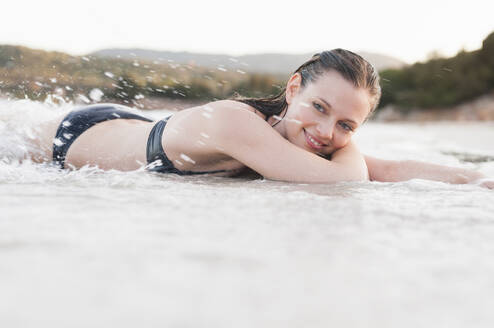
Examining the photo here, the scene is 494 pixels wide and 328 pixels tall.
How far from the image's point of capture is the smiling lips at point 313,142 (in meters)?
2.62

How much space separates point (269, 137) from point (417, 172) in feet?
3.63

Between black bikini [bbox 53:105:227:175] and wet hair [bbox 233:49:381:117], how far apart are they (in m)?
0.51

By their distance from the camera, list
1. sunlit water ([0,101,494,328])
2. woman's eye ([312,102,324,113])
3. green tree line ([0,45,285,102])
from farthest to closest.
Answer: green tree line ([0,45,285,102])
woman's eye ([312,102,324,113])
sunlit water ([0,101,494,328])

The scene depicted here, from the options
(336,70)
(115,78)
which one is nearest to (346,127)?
(336,70)

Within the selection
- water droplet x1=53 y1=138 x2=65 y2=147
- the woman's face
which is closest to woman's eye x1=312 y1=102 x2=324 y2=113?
the woman's face

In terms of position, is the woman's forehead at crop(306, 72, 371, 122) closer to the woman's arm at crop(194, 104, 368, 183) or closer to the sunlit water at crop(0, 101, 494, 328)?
the woman's arm at crop(194, 104, 368, 183)

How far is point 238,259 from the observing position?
1126 millimetres

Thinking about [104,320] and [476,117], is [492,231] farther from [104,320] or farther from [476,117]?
[476,117]

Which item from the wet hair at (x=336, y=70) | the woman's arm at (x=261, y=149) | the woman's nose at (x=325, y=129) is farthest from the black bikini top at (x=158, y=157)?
the woman's nose at (x=325, y=129)

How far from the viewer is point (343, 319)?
0.84 meters

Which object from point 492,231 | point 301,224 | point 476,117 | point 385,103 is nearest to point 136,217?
point 301,224

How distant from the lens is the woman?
2.49 meters

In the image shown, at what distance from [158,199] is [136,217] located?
34cm

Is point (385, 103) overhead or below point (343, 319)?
below
